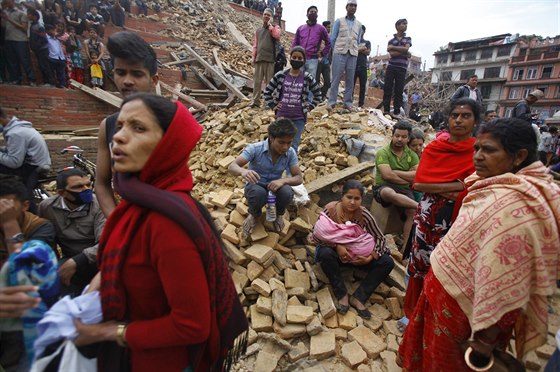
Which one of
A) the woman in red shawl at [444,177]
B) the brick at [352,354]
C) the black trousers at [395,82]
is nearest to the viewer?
the woman in red shawl at [444,177]

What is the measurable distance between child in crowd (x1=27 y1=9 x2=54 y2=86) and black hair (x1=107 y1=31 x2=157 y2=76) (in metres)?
8.03

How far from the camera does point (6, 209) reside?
1624mm

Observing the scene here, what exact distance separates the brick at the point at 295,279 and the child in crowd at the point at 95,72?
26.9ft

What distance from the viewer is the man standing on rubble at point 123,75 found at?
156 cm

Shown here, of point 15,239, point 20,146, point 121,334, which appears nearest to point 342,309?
point 121,334

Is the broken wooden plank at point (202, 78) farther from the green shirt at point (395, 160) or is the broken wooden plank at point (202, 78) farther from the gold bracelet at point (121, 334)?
the gold bracelet at point (121, 334)

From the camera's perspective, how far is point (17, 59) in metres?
7.07

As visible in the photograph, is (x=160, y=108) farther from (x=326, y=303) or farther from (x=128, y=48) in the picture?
(x=326, y=303)

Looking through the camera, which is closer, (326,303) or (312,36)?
(326,303)

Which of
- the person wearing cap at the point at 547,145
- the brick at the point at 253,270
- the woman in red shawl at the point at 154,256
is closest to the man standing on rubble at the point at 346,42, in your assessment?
the brick at the point at 253,270

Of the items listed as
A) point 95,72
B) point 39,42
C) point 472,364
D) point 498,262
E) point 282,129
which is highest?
point 39,42

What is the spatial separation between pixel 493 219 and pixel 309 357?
1.90 m

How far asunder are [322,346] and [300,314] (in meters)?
0.32

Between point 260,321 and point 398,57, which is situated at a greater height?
point 398,57
